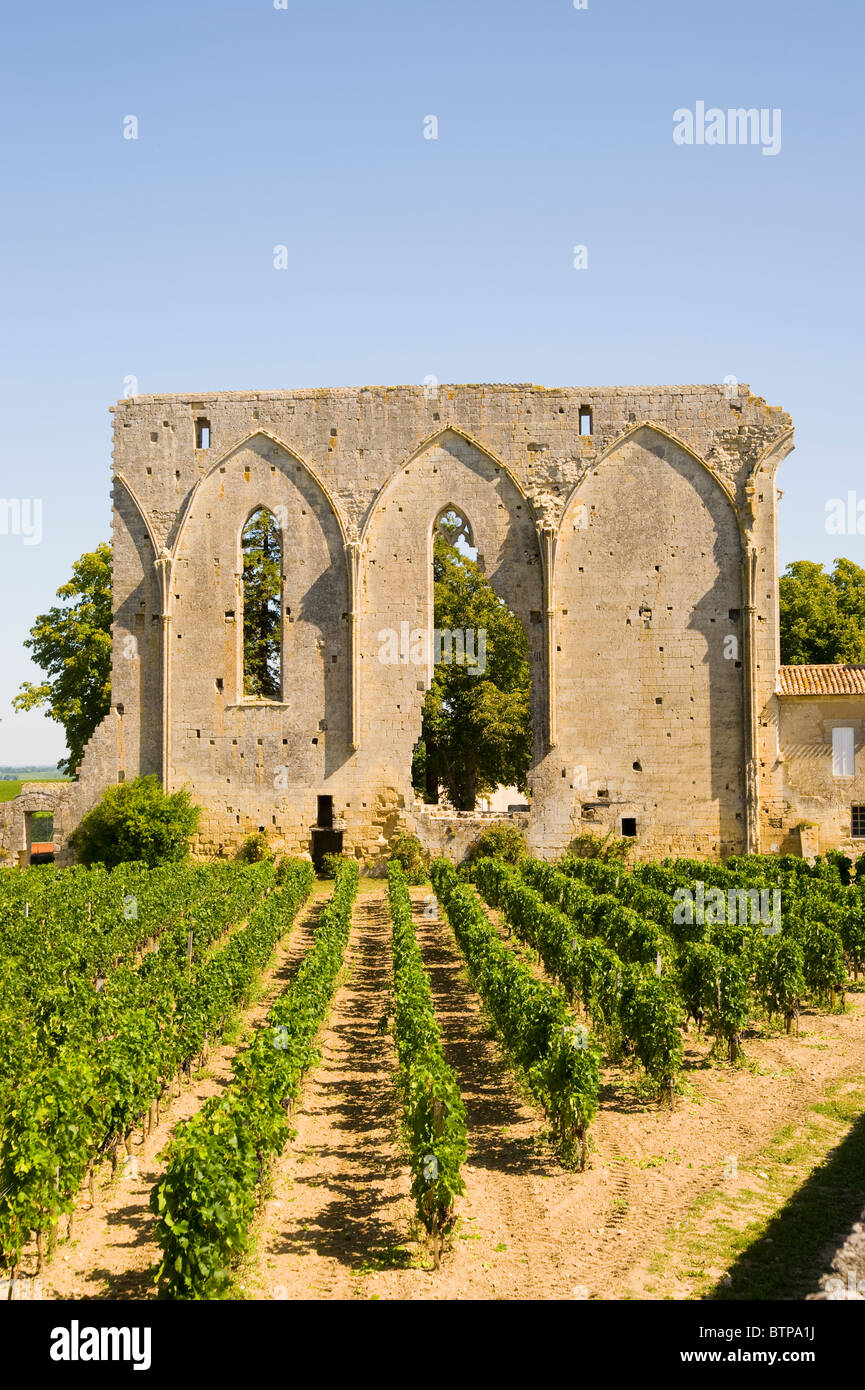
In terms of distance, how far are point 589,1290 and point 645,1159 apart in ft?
8.95

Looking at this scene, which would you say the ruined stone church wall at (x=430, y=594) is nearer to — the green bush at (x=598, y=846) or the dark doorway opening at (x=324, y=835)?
the green bush at (x=598, y=846)

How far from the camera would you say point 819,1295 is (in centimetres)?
570

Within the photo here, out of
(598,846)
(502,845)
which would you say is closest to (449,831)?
(502,845)

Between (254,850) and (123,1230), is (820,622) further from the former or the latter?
(123,1230)

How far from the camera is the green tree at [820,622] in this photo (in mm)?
40188

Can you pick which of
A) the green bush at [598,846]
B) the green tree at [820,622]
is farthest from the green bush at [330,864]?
the green tree at [820,622]

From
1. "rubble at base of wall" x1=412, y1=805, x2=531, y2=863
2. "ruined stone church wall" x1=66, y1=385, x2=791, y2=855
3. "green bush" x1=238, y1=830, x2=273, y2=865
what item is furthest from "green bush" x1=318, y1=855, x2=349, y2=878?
"rubble at base of wall" x1=412, y1=805, x2=531, y2=863

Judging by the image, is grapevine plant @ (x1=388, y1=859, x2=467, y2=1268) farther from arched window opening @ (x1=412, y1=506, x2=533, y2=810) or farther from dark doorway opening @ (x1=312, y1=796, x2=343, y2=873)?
arched window opening @ (x1=412, y1=506, x2=533, y2=810)

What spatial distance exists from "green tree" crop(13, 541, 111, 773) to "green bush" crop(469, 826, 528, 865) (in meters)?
13.4

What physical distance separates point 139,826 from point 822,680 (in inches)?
670

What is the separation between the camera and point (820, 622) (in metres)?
40.6

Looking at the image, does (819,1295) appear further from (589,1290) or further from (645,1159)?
(645,1159)

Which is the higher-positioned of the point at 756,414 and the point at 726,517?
the point at 756,414

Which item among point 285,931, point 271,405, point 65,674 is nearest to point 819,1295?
point 285,931
